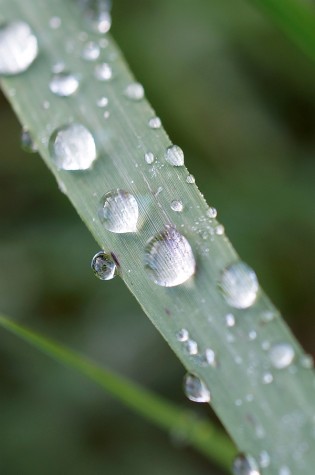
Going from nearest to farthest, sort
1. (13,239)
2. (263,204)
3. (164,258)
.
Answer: (164,258) < (13,239) < (263,204)

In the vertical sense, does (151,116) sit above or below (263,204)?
above

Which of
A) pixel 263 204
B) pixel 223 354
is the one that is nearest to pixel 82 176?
pixel 223 354

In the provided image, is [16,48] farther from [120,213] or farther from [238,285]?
[238,285]

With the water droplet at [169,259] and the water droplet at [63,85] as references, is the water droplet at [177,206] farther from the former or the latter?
the water droplet at [63,85]

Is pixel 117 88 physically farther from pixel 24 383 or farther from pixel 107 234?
pixel 24 383

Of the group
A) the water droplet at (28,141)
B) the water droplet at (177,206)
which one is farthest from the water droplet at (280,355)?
the water droplet at (28,141)
